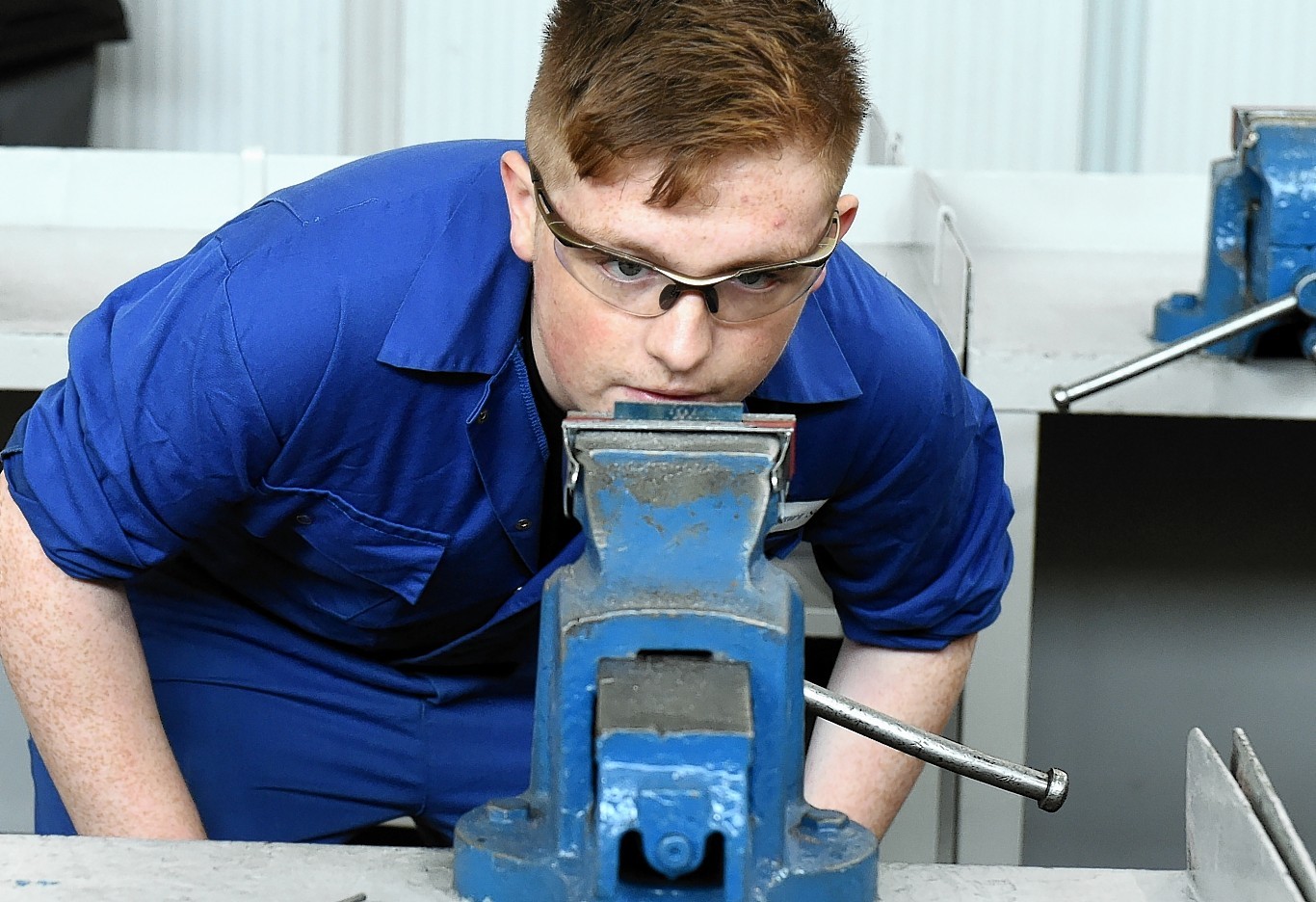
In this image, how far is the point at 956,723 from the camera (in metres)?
1.83

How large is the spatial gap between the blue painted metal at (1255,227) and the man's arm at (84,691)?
1.16 metres

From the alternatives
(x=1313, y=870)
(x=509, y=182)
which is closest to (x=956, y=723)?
(x=509, y=182)

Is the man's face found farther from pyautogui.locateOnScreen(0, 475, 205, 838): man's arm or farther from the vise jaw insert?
pyautogui.locateOnScreen(0, 475, 205, 838): man's arm

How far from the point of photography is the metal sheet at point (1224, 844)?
0.78 m

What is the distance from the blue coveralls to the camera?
45.6 inches

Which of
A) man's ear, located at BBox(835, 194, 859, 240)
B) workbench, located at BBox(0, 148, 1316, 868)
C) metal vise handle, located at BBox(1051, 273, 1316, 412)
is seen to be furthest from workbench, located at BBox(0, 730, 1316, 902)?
workbench, located at BBox(0, 148, 1316, 868)

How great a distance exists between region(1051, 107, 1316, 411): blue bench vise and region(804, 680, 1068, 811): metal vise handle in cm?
71

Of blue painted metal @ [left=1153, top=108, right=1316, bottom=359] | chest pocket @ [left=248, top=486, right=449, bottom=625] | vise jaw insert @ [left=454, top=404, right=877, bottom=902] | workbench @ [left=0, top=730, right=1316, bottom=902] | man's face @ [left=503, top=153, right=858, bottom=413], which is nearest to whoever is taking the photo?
vise jaw insert @ [left=454, top=404, right=877, bottom=902]

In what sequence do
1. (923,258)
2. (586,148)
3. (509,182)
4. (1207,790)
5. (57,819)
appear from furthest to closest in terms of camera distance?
1. (923,258)
2. (57,819)
3. (509,182)
4. (586,148)
5. (1207,790)

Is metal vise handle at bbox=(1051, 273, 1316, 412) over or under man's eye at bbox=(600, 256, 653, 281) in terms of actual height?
under

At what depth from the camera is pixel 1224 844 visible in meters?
0.84

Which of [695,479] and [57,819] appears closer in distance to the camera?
[695,479]

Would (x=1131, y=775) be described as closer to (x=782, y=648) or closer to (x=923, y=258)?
(x=923, y=258)

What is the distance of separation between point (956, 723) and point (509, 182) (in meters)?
0.94
